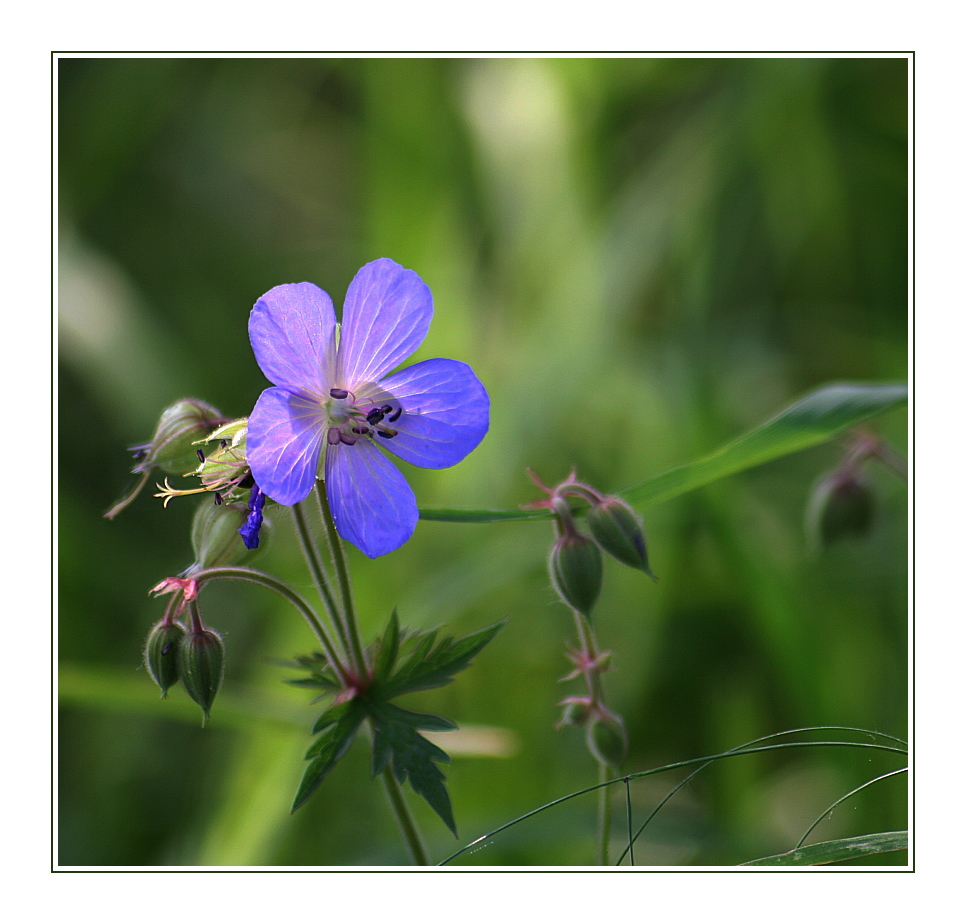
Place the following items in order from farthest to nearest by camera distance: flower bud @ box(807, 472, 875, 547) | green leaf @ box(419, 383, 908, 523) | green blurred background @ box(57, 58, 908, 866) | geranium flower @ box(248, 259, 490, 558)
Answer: green blurred background @ box(57, 58, 908, 866), flower bud @ box(807, 472, 875, 547), green leaf @ box(419, 383, 908, 523), geranium flower @ box(248, 259, 490, 558)

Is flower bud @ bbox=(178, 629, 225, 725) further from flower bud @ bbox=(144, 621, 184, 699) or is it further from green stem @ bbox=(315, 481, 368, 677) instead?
green stem @ bbox=(315, 481, 368, 677)

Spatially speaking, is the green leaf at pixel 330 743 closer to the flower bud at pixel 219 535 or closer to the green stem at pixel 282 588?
the green stem at pixel 282 588

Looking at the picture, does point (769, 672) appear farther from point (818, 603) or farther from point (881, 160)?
point (881, 160)

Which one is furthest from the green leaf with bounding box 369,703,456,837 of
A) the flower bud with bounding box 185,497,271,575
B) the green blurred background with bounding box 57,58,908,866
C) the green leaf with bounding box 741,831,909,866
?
the green blurred background with bounding box 57,58,908,866

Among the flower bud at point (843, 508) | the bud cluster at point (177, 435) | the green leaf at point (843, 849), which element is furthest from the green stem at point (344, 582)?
the flower bud at point (843, 508)

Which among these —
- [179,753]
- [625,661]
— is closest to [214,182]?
[179,753]

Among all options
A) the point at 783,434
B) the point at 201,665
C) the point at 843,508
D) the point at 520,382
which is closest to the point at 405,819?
the point at 201,665

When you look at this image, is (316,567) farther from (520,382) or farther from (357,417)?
(520,382)

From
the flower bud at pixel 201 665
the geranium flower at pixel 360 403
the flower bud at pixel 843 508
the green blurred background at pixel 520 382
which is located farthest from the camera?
the green blurred background at pixel 520 382
